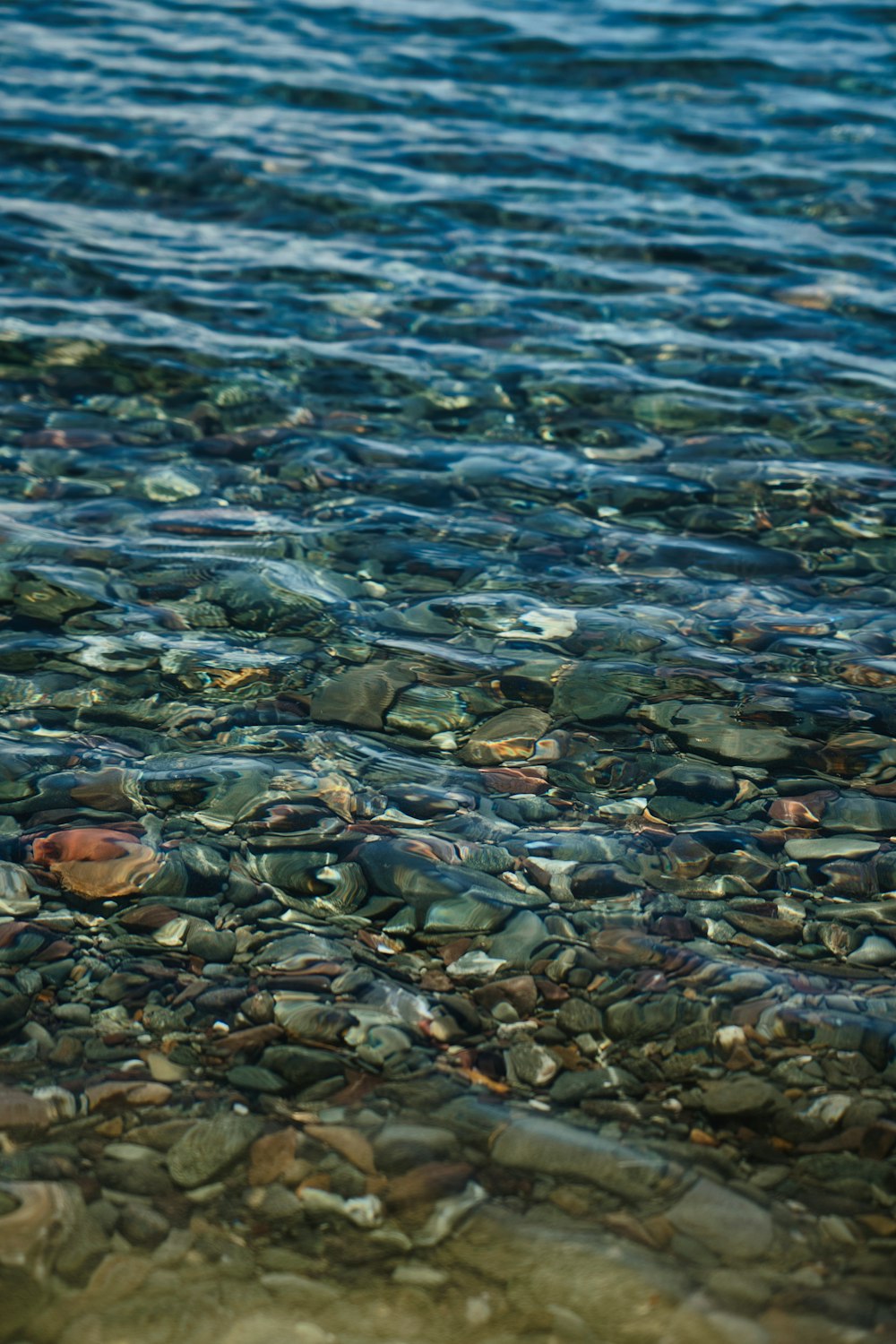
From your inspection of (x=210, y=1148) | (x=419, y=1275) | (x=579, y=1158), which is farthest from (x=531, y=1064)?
(x=210, y=1148)

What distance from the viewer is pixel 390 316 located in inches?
248

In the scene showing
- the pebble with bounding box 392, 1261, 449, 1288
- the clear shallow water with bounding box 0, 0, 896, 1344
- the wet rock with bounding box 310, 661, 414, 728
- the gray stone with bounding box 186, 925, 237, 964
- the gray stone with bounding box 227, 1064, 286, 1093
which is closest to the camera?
the pebble with bounding box 392, 1261, 449, 1288

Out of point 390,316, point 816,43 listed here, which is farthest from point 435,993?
point 816,43

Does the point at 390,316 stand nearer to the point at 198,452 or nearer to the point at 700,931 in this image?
the point at 198,452

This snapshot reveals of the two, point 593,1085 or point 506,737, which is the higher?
point 506,737

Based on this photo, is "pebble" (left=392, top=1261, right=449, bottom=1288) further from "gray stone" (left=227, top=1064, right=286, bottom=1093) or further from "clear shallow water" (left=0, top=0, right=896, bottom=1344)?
"gray stone" (left=227, top=1064, right=286, bottom=1093)

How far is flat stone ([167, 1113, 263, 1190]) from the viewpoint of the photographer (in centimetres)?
211

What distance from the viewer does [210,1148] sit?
216cm

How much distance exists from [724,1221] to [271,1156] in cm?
77

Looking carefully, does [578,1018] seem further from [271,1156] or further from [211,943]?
[211,943]

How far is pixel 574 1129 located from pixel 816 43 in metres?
12.2

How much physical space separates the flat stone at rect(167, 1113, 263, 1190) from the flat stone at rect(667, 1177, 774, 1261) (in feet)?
2.43

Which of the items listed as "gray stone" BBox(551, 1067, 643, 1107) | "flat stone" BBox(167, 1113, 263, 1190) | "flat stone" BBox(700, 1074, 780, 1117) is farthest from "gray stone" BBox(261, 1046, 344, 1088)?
"flat stone" BBox(700, 1074, 780, 1117)

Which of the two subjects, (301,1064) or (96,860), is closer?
(301,1064)
